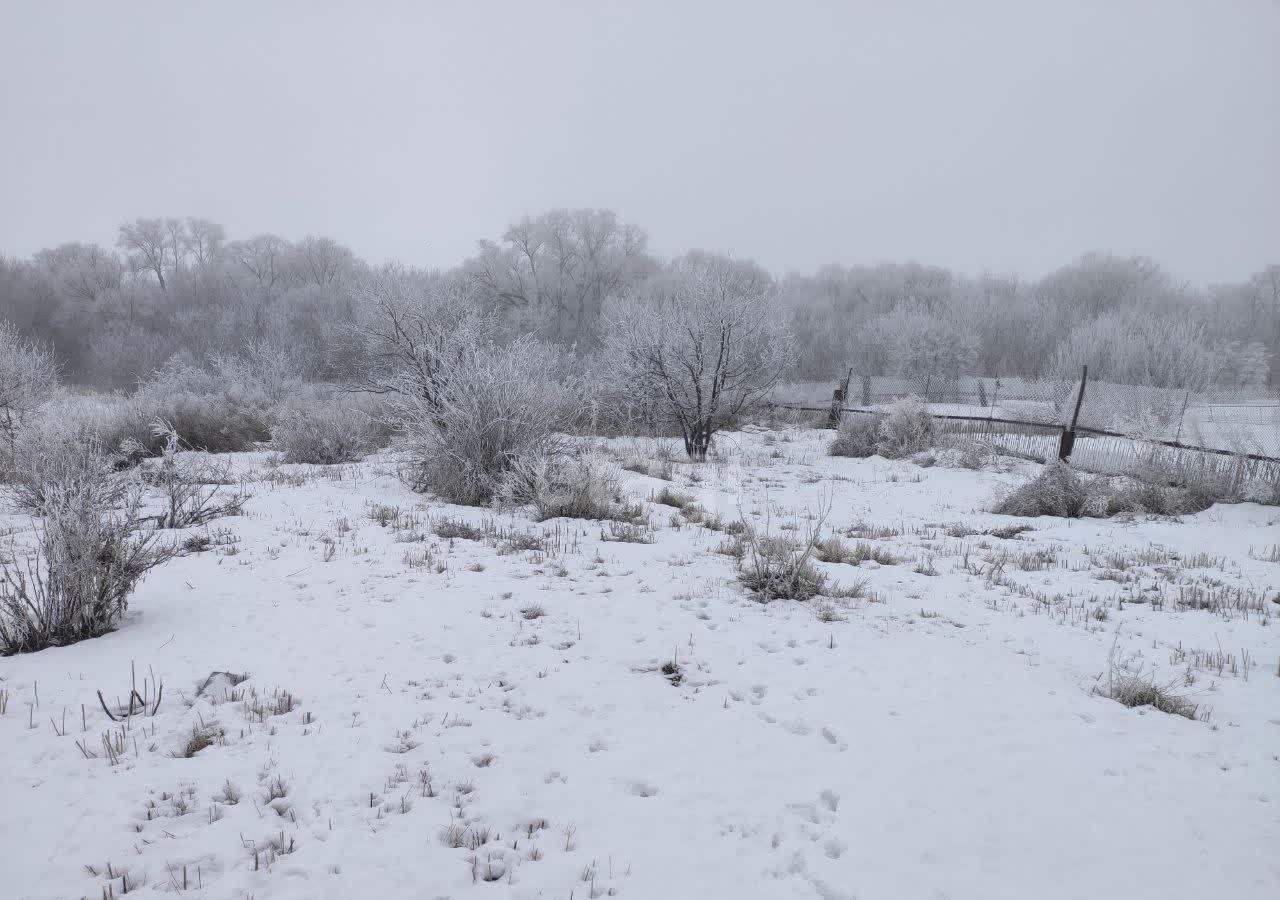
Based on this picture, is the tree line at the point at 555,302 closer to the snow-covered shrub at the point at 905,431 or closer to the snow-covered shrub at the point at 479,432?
the snow-covered shrub at the point at 905,431

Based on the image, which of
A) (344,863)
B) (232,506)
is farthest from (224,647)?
(232,506)

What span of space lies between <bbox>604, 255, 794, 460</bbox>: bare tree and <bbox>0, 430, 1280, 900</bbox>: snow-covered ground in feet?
34.9

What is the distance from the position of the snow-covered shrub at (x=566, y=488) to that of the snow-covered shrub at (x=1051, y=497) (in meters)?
6.27

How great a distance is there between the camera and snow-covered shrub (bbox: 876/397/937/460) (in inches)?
644

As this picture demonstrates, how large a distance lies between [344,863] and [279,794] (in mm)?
521

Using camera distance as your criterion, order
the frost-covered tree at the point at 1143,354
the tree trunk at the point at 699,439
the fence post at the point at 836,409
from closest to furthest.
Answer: the tree trunk at the point at 699,439
the fence post at the point at 836,409
the frost-covered tree at the point at 1143,354

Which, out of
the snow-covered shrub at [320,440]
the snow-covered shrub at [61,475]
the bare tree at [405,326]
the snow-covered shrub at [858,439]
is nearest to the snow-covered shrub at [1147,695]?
the snow-covered shrub at [61,475]

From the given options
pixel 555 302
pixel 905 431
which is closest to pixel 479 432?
pixel 905 431

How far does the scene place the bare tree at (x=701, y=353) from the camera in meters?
15.7

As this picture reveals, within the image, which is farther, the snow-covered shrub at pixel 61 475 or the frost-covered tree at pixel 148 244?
the frost-covered tree at pixel 148 244

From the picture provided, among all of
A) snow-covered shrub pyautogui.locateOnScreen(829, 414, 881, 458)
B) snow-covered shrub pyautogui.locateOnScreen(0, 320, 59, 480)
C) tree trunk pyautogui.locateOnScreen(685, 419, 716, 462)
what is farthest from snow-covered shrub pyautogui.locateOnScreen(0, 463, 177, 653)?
snow-covered shrub pyautogui.locateOnScreen(829, 414, 881, 458)

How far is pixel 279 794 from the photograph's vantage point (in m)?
2.38

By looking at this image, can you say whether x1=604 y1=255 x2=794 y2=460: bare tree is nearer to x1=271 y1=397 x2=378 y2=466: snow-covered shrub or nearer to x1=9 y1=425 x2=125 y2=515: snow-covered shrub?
x1=271 y1=397 x2=378 y2=466: snow-covered shrub

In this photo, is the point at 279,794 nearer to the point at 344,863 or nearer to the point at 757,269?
the point at 344,863
